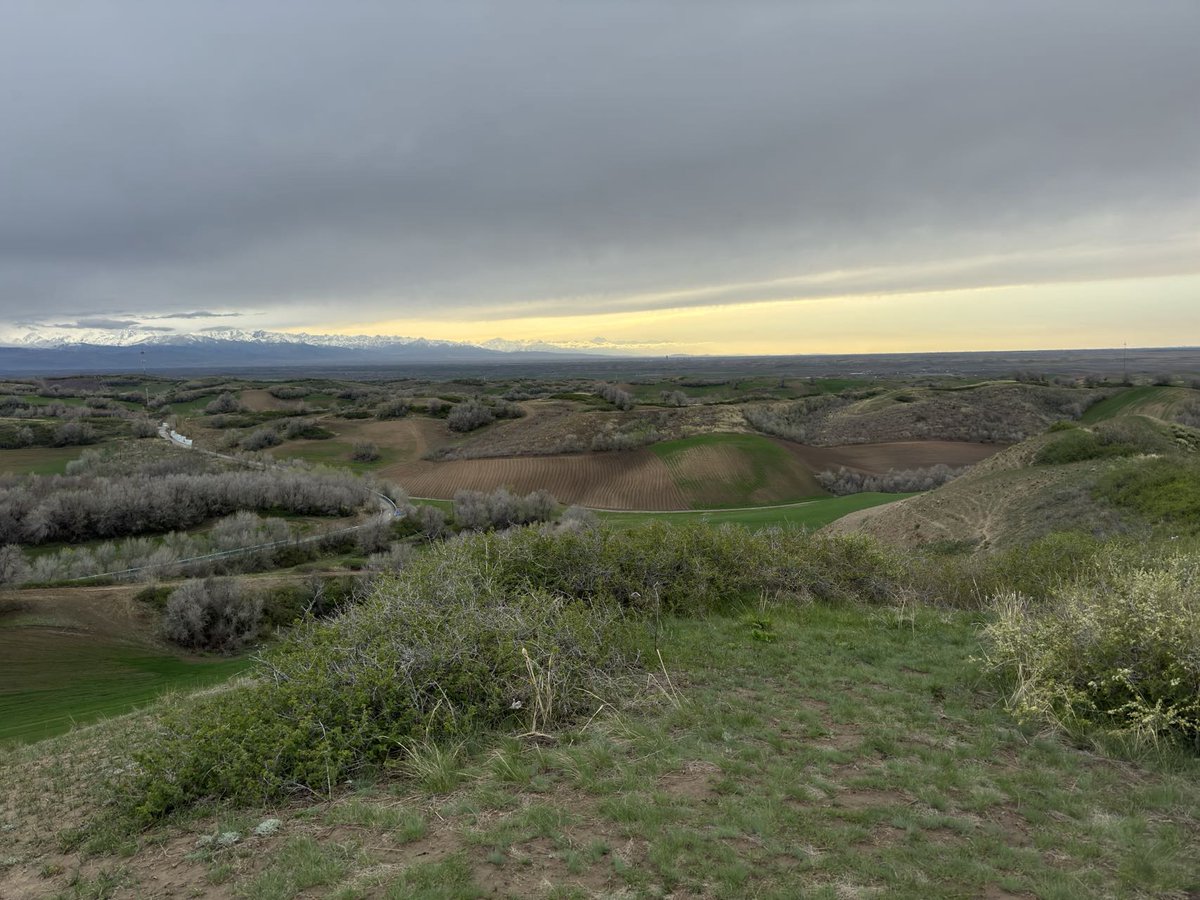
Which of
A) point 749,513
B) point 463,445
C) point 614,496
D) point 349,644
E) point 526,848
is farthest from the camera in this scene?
point 463,445

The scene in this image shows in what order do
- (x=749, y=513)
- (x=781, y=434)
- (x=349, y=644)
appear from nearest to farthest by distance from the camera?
1. (x=349, y=644)
2. (x=749, y=513)
3. (x=781, y=434)

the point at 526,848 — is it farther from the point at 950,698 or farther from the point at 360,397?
the point at 360,397

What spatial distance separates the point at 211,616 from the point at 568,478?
28.6 metres

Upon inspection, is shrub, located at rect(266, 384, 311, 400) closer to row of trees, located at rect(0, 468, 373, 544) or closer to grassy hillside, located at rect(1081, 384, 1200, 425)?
row of trees, located at rect(0, 468, 373, 544)

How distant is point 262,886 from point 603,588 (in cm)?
708

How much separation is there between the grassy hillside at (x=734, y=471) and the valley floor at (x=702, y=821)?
122ft

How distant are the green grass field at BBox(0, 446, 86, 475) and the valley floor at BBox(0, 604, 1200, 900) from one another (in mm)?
44990

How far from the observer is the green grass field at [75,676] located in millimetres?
12391

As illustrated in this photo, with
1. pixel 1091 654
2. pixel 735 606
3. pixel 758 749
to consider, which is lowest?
pixel 735 606

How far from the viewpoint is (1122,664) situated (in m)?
6.25

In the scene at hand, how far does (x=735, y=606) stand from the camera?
38.4ft

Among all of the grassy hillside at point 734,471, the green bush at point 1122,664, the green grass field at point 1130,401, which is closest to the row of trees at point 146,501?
the grassy hillside at point 734,471

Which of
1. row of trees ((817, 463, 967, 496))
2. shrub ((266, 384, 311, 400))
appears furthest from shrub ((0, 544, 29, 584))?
shrub ((266, 384, 311, 400))

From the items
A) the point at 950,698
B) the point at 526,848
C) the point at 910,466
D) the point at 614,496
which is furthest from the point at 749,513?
the point at 526,848
